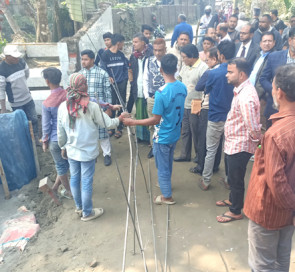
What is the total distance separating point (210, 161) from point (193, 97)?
98 cm

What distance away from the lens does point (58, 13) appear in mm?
7922

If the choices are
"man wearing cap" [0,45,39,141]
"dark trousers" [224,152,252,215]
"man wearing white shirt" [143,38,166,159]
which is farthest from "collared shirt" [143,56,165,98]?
"man wearing cap" [0,45,39,141]

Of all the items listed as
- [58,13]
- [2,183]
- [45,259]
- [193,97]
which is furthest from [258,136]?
[58,13]

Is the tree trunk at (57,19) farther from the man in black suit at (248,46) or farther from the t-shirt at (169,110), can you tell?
the t-shirt at (169,110)

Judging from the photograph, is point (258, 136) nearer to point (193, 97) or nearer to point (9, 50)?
point (193, 97)

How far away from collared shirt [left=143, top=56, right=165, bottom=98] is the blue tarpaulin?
75.2 inches

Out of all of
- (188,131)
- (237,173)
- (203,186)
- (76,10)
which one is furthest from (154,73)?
(76,10)

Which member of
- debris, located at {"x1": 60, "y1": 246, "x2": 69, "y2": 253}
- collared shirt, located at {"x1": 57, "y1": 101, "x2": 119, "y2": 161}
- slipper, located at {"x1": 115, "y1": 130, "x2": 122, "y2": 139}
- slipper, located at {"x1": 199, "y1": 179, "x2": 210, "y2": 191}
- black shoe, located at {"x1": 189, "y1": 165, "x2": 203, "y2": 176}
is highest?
collared shirt, located at {"x1": 57, "y1": 101, "x2": 119, "y2": 161}

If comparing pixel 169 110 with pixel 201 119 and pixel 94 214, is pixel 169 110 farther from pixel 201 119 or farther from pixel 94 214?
pixel 94 214

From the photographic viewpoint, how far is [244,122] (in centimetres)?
274

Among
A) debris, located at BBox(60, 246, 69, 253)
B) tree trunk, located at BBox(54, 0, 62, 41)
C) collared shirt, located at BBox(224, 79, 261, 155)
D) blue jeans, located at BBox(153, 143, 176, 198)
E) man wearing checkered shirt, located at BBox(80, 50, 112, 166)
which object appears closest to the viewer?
collared shirt, located at BBox(224, 79, 261, 155)

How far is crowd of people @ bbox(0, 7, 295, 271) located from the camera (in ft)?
5.93

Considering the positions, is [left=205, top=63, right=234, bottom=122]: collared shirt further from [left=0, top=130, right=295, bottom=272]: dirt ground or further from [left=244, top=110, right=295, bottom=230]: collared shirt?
[left=244, top=110, right=295, bottom=230]: collared shirt

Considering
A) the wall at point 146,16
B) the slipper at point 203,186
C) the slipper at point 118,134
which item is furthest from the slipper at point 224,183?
the wall at point 146,16
